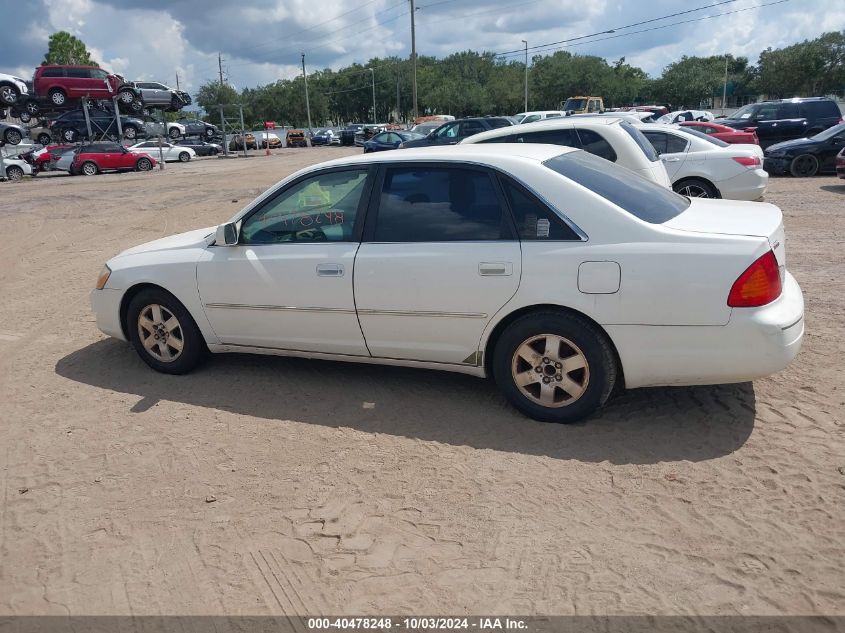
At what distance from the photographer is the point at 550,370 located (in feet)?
12.8

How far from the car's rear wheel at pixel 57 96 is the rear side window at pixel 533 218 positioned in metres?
36.6

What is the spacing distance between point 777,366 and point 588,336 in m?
1.00

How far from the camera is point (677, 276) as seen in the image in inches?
139

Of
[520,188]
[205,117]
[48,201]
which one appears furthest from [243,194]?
[205,117]

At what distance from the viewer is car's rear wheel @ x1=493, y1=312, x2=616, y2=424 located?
12.3 feet

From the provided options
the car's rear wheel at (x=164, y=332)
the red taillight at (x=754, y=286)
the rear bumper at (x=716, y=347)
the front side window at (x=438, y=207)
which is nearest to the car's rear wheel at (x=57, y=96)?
the car's rear wheel at (x=164, y=332)

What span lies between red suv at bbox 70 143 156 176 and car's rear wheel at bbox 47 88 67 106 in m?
6.23

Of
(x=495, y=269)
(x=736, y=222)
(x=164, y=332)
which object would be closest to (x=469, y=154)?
(x=495, y=269)


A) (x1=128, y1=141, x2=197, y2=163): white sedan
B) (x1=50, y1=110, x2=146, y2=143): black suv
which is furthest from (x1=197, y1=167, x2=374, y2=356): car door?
(x1=50, y1=110, x2=146, y2=143): black suv

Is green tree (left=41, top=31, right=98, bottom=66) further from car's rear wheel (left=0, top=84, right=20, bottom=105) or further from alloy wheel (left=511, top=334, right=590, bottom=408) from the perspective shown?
alloy wheel (left=511, top=334, right=590, bottom=408)

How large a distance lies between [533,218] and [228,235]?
2.14 m

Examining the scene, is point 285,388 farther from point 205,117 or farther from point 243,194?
point 205,117

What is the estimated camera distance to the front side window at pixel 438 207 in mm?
4035

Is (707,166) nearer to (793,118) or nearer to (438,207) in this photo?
(438,207)
